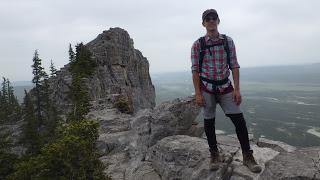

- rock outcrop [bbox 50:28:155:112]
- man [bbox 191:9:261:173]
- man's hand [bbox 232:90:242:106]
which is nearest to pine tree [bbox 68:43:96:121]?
rock outcrop [bbox 50:28:155:112]

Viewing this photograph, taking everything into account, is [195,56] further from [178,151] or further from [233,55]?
[178,151]

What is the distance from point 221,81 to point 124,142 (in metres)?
13.1

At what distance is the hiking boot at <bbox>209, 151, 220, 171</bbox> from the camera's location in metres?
11.6

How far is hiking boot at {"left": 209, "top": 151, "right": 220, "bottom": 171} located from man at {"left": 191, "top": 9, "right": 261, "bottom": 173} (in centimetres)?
92

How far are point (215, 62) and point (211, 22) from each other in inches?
47.9

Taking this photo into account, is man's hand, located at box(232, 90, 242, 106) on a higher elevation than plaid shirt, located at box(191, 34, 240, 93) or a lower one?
lower

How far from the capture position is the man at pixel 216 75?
10883mm

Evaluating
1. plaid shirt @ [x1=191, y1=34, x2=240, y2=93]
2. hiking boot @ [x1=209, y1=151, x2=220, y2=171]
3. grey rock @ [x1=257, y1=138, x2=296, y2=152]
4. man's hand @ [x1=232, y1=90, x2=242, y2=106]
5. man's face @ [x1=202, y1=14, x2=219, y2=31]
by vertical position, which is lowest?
grey rock @ [x1=257, y1=138, x2=296, y2=152]

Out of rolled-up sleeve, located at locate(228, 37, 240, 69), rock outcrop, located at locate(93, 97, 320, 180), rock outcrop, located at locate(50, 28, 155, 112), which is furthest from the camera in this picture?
rock outcrop, located at locate(50, 28, 155, 112)

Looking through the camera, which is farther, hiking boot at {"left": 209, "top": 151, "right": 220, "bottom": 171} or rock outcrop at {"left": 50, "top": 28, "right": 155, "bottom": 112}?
rock outcrop at {"left": 50, "top": 28, "right": 155, "bottom": 112}

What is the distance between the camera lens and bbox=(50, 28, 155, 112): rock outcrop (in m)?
58.5

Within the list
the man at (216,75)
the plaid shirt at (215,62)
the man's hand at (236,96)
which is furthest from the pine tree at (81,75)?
the man's hand at (236,96)

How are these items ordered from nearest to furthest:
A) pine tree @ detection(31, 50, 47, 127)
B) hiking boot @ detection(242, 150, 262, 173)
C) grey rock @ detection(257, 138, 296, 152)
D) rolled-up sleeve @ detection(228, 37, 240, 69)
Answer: rolled-up sleeve @ detection(228, 37, 240, 69)
hiking boot @ detection(242, 150, 262, 173)
grey rock @ detection(257, 138, 296, 152)
pine tree @ detection(31, 50, 47, 127)

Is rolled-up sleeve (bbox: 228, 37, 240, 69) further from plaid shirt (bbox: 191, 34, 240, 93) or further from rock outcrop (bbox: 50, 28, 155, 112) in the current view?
rock outcrop (bbox: 50, 28, 155, 112)
